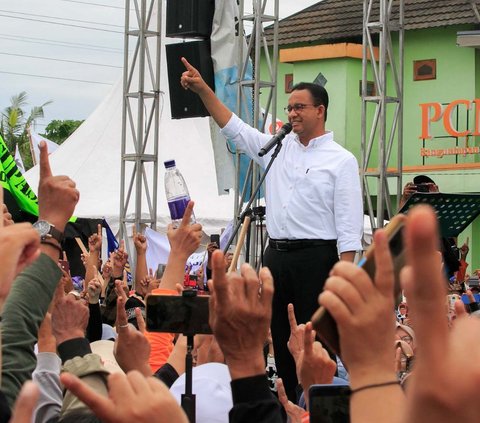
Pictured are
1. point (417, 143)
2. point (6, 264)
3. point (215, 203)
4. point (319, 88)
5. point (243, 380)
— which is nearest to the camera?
point (6, 264)

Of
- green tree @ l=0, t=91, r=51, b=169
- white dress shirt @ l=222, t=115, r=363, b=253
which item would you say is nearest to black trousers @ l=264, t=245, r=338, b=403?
white dress shirt @ l=222, t=115, r=363, b=253

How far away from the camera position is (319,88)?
597 centimetres

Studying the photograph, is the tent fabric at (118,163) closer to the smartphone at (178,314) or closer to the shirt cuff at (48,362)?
the shirt cuff at (48,362)

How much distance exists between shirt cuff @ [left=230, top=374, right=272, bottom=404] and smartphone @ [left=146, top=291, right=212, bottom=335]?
29.9 inches

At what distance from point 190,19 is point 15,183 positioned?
2800 millimetres

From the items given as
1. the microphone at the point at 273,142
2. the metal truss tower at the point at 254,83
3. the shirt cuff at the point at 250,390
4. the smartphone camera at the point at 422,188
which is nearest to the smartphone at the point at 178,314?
the shirt cuff at the point at 250,390

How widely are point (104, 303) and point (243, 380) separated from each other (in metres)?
4.79

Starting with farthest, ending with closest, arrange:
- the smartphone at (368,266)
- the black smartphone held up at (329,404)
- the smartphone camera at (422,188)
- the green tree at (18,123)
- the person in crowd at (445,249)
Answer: the green tree at (18,123)
the smartphone camera at (422,188)
the person in crowd at (445,249)
the black smartphone held up at (329,404)
the smartphone at (368,266)

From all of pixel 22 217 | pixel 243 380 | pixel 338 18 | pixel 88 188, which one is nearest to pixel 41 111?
pixel 338 18

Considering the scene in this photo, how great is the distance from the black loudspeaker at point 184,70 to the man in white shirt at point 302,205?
3764 millimetres

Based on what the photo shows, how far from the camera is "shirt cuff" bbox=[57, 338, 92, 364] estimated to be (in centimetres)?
306

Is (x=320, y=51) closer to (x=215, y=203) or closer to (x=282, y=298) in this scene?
(x=215, y=203)

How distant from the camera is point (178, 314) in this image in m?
2.88

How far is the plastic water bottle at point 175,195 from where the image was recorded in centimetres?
722
